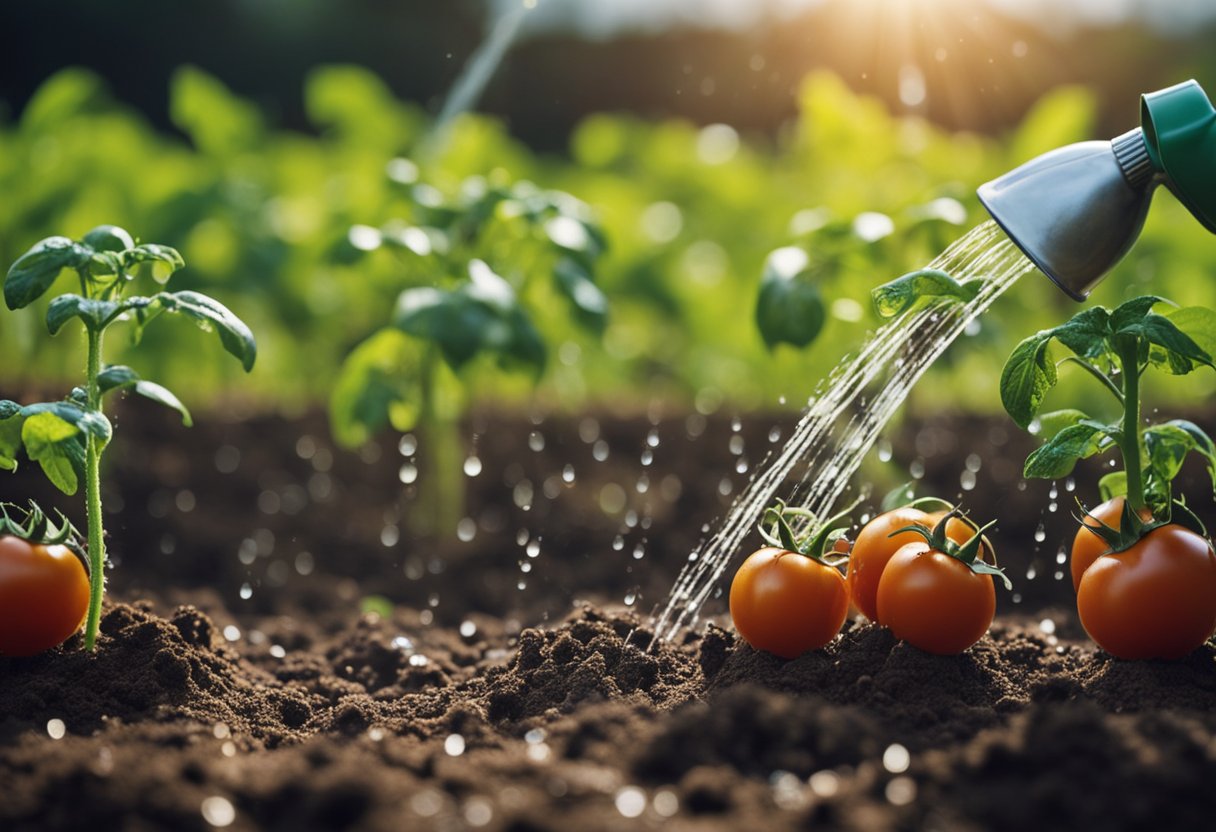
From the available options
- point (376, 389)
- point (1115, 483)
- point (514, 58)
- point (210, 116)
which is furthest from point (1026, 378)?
point (514, 58)

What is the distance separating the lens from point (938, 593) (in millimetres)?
1998

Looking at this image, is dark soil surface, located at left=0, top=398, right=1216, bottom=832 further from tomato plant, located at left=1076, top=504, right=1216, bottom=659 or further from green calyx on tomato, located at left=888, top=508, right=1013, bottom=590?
green calyx on tomato, located at left=888, top=508, right=1013, bottom=590

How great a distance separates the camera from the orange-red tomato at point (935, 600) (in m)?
2.00

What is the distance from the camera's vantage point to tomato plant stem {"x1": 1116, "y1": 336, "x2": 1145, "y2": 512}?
202 centimetres

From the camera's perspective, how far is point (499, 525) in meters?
3.95

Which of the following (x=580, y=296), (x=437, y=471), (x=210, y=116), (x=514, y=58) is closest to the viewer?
(x=580, y=296)

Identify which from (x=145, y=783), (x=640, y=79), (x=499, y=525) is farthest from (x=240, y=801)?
(x=640, y=79)

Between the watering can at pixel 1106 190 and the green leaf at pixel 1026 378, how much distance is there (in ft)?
0.41

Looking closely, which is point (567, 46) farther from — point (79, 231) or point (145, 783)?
point (145, 783)

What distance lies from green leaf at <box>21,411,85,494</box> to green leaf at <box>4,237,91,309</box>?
22cm

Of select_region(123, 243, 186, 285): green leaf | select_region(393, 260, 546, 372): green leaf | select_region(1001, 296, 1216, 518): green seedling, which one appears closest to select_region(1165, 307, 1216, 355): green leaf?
select_region(1001, 296, 1216, 518): green seedling

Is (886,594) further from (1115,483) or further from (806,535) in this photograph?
(1115,483)

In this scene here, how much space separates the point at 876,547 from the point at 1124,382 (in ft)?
1.55

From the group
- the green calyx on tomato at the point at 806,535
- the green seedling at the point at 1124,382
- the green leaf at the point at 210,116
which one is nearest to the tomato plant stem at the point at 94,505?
the green calyx on tomato at the point at 806,535
